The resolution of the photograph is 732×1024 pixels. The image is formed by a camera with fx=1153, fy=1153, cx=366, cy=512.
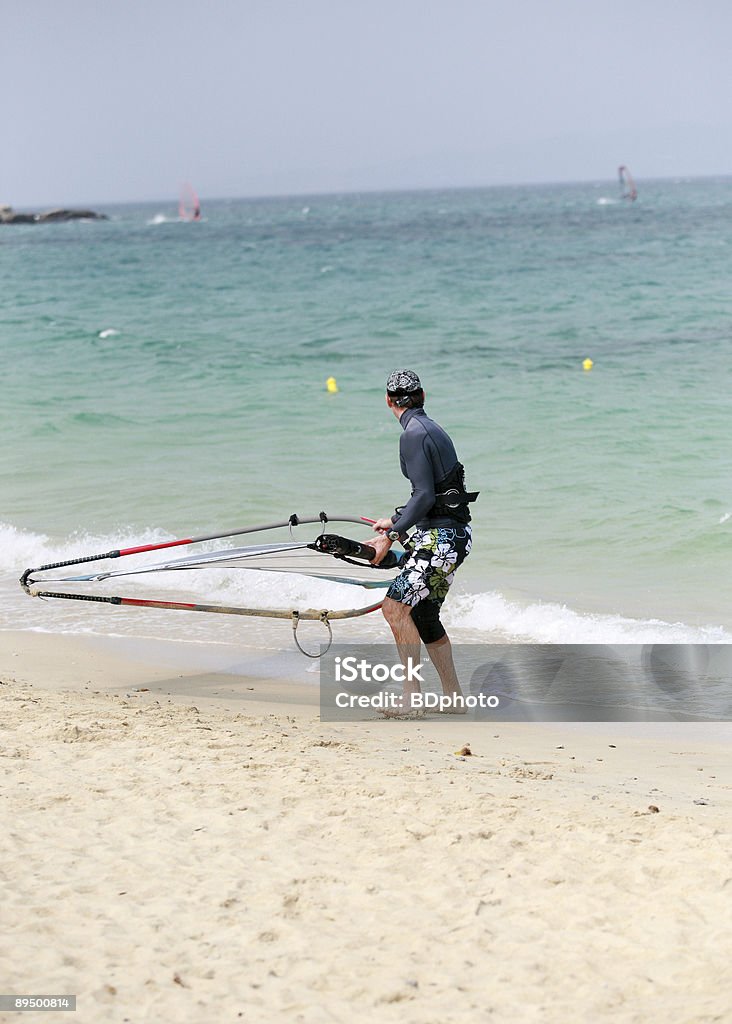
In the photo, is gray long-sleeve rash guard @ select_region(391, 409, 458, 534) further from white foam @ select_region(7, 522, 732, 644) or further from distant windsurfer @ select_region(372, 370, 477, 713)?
white foam @ select_region(7, 522, 732, 644)

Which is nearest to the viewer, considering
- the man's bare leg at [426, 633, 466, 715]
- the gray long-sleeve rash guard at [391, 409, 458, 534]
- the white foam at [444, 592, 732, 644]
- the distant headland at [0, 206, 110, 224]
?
the gray long-sleeve rash guard at [391, 409, 458, 534]

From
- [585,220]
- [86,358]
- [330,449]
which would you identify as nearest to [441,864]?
[330,449]

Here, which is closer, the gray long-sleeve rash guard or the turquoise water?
the gray long-sleeve rash guard

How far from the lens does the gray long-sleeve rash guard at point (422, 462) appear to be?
5.91 metres

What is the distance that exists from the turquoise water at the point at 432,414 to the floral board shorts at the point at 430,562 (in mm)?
2146

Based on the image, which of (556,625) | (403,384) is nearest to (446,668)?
(403,384)

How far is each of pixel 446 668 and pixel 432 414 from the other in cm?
1106

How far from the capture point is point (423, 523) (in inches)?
238

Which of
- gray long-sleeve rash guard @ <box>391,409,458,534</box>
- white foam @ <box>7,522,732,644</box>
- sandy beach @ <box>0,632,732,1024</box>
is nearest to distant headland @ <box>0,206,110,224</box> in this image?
white foam @ <box>7,522,732,644</box>

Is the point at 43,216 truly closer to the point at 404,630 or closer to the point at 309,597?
the point at 309,597

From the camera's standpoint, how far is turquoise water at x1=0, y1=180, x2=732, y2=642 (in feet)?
31.4

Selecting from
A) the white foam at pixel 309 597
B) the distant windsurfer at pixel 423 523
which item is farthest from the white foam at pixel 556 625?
the distant windsurfer at pixel 423 523

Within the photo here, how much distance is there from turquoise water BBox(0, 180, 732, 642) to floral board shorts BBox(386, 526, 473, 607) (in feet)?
7.04

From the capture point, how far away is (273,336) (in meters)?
26.2
